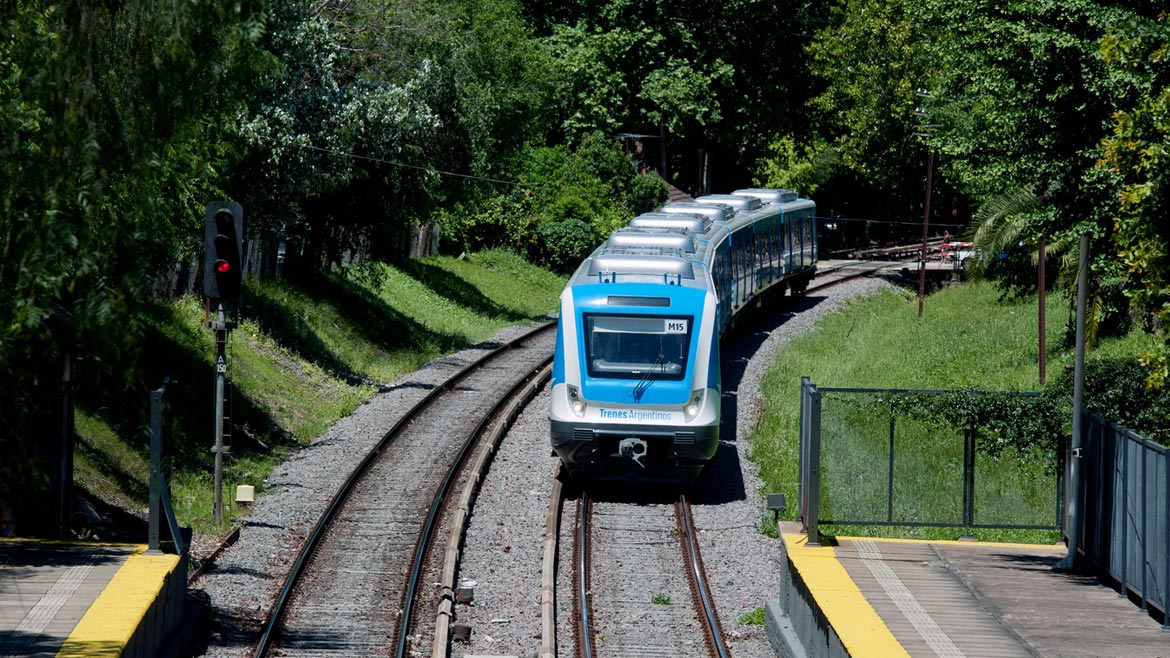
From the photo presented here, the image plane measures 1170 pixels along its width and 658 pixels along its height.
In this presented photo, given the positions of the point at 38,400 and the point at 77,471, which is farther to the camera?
the point at 77,471

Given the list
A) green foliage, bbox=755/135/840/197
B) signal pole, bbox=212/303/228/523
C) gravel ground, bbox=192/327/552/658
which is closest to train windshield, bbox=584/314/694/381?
gravel ground, bbox=192/327/552/658

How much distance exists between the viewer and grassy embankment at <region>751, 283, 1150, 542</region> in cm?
1362

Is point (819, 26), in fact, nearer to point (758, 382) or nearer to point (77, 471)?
point (758, 382)

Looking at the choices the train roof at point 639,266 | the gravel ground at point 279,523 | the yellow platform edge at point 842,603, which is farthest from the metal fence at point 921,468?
the train roof at point 639,266

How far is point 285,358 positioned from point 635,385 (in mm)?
10918

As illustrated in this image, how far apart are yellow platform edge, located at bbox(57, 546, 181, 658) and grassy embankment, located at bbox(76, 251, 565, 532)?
4.64 ft

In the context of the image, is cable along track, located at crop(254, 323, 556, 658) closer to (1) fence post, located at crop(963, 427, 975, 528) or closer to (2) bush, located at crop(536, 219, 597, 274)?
(1) fence post, located at crop(963, 427, 975, 528)

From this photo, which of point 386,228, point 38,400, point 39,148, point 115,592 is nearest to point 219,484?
point 38,400

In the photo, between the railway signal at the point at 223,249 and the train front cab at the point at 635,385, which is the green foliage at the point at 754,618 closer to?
the train front cab at the point at 635,385

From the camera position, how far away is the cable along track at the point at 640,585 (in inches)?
536

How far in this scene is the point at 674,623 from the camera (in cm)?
1430

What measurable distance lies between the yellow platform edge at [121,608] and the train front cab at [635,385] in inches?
317

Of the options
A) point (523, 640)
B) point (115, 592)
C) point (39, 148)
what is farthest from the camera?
point (523, 640)

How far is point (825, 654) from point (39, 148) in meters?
6.89
